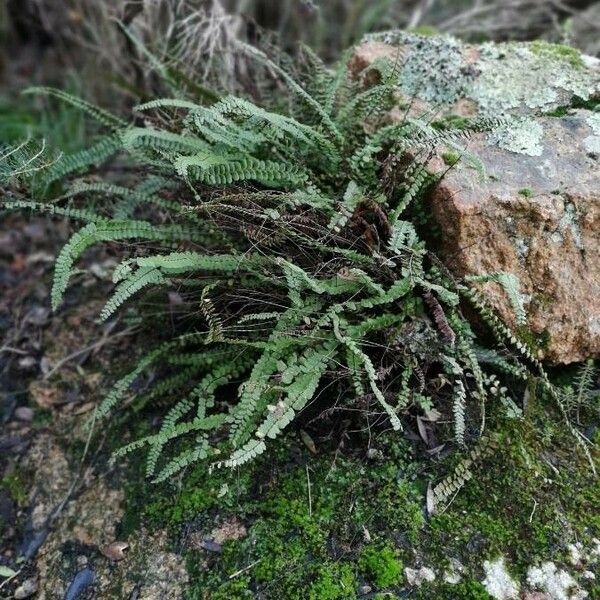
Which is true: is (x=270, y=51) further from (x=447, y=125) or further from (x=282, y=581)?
(x=282, y=581)

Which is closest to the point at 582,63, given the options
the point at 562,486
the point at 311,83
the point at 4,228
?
the point at 311,83

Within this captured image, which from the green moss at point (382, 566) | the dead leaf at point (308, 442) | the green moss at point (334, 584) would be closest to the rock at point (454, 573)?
the green moss at point (382, 566)

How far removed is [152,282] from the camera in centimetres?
243

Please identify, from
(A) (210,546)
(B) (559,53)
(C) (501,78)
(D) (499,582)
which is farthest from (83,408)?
(B) (559,53)

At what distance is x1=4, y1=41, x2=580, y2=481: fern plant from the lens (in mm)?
2283

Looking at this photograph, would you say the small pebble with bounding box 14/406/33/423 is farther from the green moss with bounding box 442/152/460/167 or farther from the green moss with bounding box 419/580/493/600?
the green moss with bounding box 442/152/460/167

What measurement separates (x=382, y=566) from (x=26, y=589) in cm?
140

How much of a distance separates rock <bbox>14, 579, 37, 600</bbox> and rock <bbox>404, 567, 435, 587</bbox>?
4.76 ft

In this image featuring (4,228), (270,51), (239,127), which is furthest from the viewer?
(4,228)

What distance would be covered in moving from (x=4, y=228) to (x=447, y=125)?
3213 mm

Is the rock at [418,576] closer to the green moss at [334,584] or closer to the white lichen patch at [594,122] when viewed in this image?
the green moss at [334,584]

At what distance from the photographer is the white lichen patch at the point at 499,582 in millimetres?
2057

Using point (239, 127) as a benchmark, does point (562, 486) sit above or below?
below

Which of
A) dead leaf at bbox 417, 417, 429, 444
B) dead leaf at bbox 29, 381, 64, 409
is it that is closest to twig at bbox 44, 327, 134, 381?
dead leaf at bbox 29, 381, 64, 409
